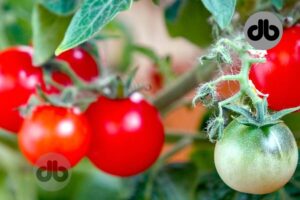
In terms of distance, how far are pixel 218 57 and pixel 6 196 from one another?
0.63m

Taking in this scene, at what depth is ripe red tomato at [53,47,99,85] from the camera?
644mm

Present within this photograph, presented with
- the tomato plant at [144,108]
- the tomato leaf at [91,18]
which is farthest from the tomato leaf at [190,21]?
the tomato leaf at [91,18]

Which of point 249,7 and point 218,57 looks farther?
point 249,7

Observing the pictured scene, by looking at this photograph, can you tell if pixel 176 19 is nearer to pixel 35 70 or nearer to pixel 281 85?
pixel 35 70

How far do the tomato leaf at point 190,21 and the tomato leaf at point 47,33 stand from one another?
145mm

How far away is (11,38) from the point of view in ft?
3.56

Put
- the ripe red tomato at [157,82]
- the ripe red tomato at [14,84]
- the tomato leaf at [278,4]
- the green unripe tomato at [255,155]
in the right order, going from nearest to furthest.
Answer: the green unripe tomato at [255,155] < the tomato leaf at [278,4] < the ripe red tomato at [14,84] < the ripe red tomato at [157,82]

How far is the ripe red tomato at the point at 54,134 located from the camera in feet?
1.90

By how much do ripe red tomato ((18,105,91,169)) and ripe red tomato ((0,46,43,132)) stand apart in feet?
0.17

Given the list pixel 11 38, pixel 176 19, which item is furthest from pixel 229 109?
pixel 11 38

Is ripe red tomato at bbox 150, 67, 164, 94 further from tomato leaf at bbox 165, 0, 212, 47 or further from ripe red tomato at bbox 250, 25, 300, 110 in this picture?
ripe red tomato at bbox 250, 25, 300, 110

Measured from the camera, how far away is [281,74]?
48 centimetres

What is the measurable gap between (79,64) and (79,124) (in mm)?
84

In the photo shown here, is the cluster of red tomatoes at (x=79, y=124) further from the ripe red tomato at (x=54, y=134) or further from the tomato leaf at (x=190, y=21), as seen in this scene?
the tomato leaf at (x=190, y=21)
